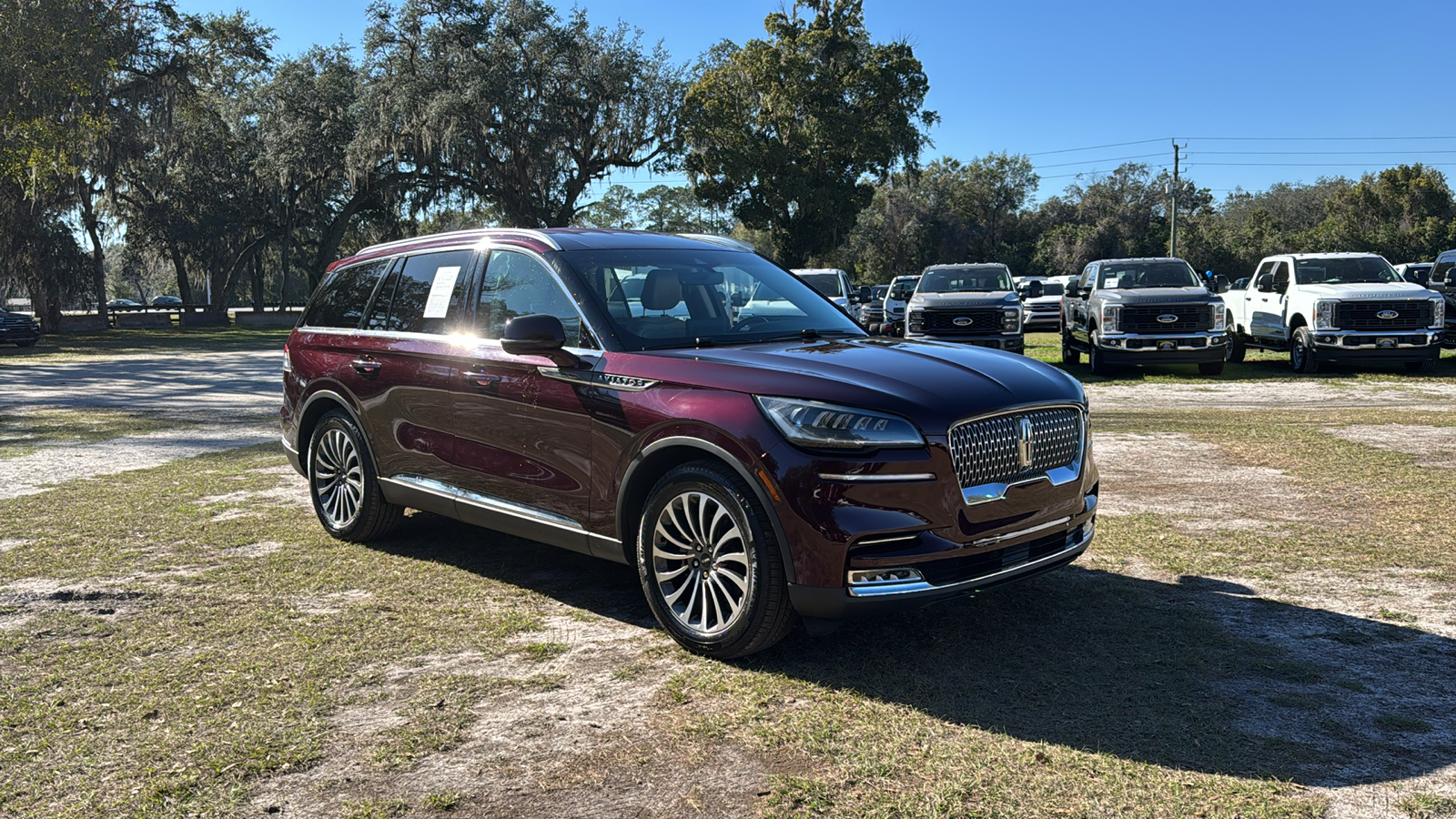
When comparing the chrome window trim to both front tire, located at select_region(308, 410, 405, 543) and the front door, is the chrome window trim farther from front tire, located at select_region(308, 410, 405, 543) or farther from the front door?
front tire, located at select_region(308, 410, 405, 543)

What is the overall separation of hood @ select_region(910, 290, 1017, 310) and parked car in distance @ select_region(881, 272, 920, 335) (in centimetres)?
778

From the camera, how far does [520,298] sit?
5.69m

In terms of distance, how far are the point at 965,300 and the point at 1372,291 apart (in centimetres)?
624

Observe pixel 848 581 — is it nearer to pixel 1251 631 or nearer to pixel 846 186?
pixel 1251 631

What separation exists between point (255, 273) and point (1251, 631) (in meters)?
64.8

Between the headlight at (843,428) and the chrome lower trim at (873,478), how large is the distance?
11 centimetres

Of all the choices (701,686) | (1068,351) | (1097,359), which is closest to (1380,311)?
(1097,359)

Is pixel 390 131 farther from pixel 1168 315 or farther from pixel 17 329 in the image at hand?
pixel 1168 315

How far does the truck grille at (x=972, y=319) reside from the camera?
19.2 m

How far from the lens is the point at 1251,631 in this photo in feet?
15.9

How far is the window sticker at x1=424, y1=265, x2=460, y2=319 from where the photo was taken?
6.12 meters

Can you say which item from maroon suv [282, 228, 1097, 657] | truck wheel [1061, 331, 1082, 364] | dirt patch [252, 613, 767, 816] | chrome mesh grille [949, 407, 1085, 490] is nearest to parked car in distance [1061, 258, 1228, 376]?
truck wheel [1061, 331, 1082, 364]

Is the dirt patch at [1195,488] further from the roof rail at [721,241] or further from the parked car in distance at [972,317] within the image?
the parked car in distance at [972,317]

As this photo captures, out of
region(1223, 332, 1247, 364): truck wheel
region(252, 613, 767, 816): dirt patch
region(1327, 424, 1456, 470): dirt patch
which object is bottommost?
region(252, 613, 767, 816): dirt patch
